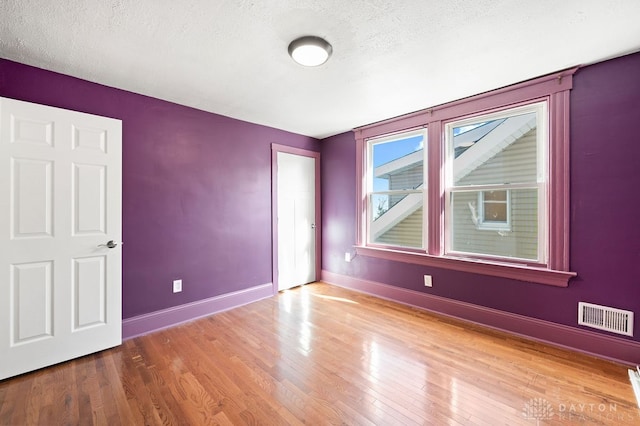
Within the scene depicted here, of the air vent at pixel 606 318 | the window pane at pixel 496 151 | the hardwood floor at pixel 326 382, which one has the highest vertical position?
the window pane at pixel 496 151

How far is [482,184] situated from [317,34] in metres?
2.23

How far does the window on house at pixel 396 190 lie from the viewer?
3.48 metres

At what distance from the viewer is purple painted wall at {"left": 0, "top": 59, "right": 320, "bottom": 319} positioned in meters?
2.50

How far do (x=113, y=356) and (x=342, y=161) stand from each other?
11.3ft

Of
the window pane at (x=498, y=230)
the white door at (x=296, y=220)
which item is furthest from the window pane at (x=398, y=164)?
the white door at (x=296, y=220)

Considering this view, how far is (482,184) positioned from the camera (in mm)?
2908

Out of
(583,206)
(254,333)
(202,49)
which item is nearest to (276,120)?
(202,49)

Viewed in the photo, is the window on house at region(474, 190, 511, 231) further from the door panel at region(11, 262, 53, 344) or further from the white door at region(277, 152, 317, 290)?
the door panel at region(11, 262, 53, 344)

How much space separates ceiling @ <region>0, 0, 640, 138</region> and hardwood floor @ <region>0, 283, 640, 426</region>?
236 centimetres

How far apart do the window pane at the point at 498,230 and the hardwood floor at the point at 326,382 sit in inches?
32.3

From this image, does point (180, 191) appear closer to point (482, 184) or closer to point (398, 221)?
point (398, 221)

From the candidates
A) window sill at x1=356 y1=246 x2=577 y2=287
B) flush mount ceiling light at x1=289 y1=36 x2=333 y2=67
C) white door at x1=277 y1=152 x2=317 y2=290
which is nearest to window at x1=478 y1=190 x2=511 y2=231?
window sill at x1=356 y1=246 x2=577 y2=287

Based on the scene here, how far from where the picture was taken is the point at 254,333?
269 cm

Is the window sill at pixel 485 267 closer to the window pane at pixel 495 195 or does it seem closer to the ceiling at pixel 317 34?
the window pane at pixel 495 195
